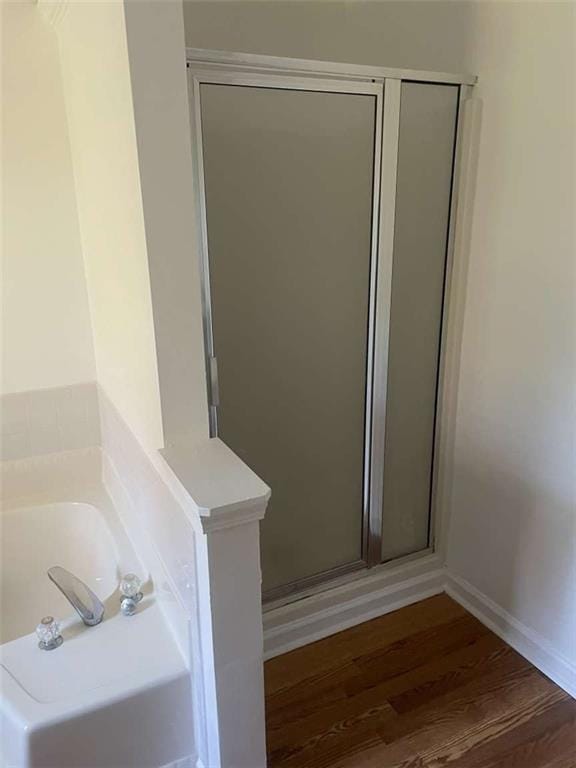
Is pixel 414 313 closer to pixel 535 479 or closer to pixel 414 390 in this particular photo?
pixel 414 390

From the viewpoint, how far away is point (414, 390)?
2105mm

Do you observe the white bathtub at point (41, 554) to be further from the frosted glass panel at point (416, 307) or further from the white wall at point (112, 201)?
the frosted glass panel at point (416, 307)

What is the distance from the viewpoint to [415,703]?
181 centimetres

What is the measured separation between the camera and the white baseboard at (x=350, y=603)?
2012 millimetres

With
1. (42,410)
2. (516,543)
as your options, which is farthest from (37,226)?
(516,543)

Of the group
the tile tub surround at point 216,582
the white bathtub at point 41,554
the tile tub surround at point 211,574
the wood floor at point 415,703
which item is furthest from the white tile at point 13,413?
the wood floor at point 415,703

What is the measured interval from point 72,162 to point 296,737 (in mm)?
1893

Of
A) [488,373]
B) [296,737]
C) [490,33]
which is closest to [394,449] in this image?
[488,373]

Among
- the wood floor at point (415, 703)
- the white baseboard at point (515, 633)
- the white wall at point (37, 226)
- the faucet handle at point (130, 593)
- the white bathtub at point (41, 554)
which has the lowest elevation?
the wood floor at point (415, 703)

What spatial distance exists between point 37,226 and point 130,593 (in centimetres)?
120

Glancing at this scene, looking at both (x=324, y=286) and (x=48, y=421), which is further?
(x=48, y=421)

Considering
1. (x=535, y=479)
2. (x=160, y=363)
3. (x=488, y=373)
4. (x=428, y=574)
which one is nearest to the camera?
(x=160, y=363)

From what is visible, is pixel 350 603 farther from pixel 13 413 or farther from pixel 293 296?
pixel 13 413

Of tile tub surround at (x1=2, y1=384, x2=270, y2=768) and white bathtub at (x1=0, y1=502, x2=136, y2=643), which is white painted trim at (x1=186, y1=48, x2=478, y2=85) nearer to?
tile tub surround at (x1=2, y1=384, x2=270, y2=768)
